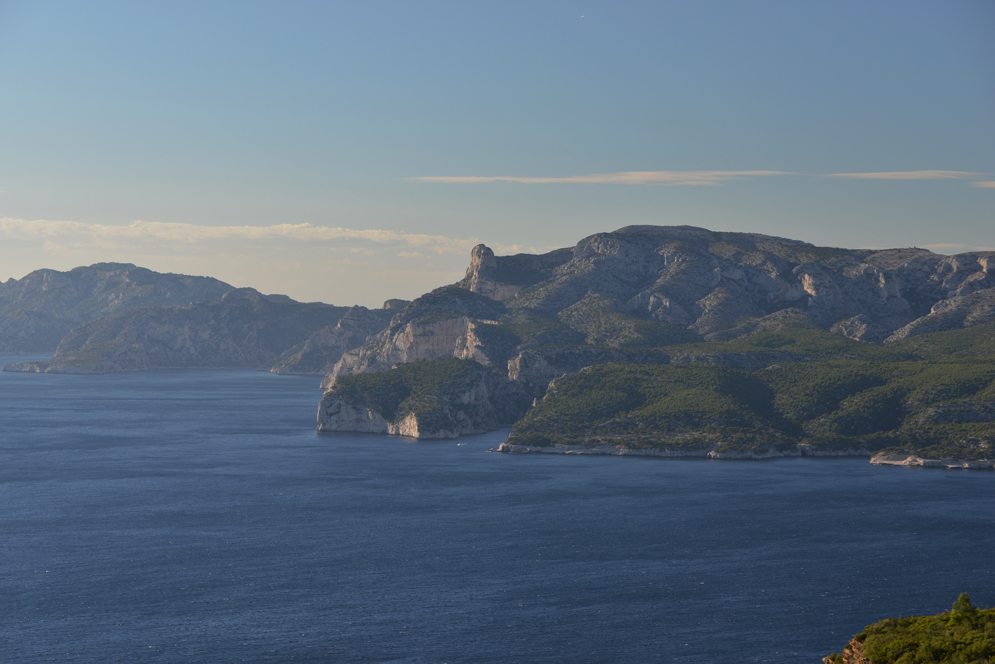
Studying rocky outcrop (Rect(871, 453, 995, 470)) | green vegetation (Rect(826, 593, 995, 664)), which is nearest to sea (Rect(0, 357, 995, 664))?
rocky outcrop (Rect(871, 453, 995, 470))

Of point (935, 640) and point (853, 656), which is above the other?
Answer: point (935, 640)

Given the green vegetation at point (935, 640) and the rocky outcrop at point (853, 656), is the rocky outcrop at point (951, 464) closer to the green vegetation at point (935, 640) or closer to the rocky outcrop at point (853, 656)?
the green vegetation at point (935, 640)

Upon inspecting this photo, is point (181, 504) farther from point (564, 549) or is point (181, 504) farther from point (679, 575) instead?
point (679, 575)

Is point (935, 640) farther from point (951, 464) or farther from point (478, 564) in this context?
point (951, 464)

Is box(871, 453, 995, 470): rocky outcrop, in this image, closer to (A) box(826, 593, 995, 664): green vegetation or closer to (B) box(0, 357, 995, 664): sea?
(B) box(0, 357, 995, 664): sea

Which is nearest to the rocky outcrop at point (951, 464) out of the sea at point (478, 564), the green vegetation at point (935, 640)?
the sea at point (478, 564)

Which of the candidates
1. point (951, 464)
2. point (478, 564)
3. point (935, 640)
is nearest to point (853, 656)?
point (935, 640)
